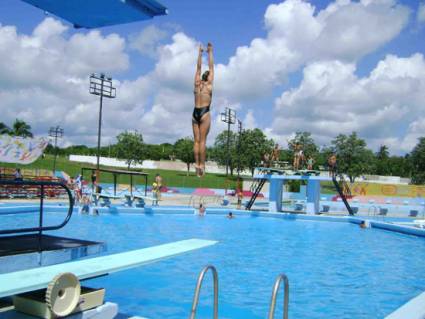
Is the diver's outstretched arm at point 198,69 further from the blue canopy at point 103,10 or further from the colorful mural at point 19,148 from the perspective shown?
the colorful mural at point 19,148

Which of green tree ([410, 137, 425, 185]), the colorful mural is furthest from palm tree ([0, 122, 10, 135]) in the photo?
green tree ([410, 137, 425, 185])

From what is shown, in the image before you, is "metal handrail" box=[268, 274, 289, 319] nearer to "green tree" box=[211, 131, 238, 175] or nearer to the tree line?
the tree line

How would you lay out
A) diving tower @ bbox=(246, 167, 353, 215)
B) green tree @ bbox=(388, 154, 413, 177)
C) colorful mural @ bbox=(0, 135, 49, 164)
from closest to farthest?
1. colorful mural @ bbox=(0, 135, 49, 164)
2. diving tower @ bbox=(246, 167, 353, 215)
3. green tree @ bbox=(388, 154, 413, 177)

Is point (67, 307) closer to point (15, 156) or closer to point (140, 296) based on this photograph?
point (140, 296)

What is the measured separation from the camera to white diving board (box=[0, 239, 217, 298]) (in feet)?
12.3

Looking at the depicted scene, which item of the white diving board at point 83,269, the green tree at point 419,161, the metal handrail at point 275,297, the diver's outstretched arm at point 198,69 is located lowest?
the metal handrail at point 275,297

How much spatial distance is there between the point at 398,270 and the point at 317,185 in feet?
45.6

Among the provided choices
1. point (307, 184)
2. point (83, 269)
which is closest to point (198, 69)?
point (83, 269)

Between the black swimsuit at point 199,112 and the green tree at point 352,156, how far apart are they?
2699 inches

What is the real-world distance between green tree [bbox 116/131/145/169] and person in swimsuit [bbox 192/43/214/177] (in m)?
74.2

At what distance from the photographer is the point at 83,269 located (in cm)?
453

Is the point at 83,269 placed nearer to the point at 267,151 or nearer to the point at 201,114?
the point at 201,114

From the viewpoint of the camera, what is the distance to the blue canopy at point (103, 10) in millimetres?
4672

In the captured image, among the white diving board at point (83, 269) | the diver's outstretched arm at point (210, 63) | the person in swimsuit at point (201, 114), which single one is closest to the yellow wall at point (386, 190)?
the white diving board at point (83, 269)
